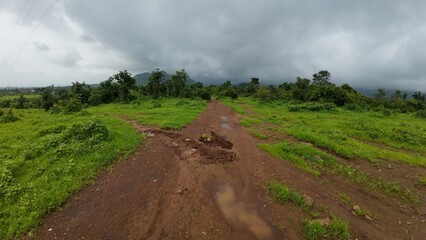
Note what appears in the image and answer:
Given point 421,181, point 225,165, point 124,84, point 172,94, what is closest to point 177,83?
point 172,94

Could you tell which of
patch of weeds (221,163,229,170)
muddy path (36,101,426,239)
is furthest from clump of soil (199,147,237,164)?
patch of weeds (221,163,229,170)

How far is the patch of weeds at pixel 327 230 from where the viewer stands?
22.6ft

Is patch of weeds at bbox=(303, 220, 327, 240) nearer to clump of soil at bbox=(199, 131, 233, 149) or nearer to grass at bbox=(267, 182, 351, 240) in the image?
grass at bbox=(267, 182, 351, 240)

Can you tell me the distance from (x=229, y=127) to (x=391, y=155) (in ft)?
34.1

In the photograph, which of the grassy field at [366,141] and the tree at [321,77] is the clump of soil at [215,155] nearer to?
the grassy field at [366,141]

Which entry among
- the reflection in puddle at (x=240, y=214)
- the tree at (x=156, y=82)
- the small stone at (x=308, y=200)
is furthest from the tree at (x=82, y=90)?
the small stone at (x=308, y=200)

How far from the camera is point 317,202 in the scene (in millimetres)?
8688

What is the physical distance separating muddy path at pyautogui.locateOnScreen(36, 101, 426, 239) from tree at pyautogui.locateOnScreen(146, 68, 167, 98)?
145 feet

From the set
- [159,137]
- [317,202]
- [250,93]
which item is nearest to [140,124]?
[159,137]

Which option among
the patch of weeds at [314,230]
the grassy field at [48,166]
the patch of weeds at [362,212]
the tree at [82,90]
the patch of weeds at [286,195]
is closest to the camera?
the patch of weeds at [314,230]

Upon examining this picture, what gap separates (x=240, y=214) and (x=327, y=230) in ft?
7.93

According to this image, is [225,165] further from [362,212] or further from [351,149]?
[351,149]

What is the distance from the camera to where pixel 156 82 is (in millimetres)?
55062

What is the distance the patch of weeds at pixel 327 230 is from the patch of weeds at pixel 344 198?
1.81m
